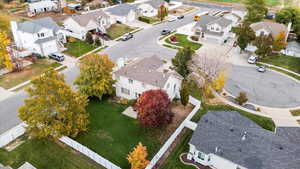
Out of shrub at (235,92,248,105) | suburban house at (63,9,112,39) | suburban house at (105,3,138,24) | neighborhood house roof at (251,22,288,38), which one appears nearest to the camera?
shrub at (235,92,248,105)

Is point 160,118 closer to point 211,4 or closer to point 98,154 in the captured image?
point 98,154

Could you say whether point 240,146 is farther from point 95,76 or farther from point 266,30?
point 266,30

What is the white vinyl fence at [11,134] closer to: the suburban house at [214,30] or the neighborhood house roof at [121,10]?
the suburban house at [214,30]

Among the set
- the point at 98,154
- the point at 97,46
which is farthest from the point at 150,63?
the point at 97,46

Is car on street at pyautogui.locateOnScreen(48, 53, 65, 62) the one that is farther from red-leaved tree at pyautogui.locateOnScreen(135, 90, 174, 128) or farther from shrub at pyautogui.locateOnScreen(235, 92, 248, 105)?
shrub at pyautogui.locateOnScreen(235, 92, 248, 105)

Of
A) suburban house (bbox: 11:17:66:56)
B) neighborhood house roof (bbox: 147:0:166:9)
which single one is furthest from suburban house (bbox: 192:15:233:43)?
suburban house (bbox: 11:17:66:56)
